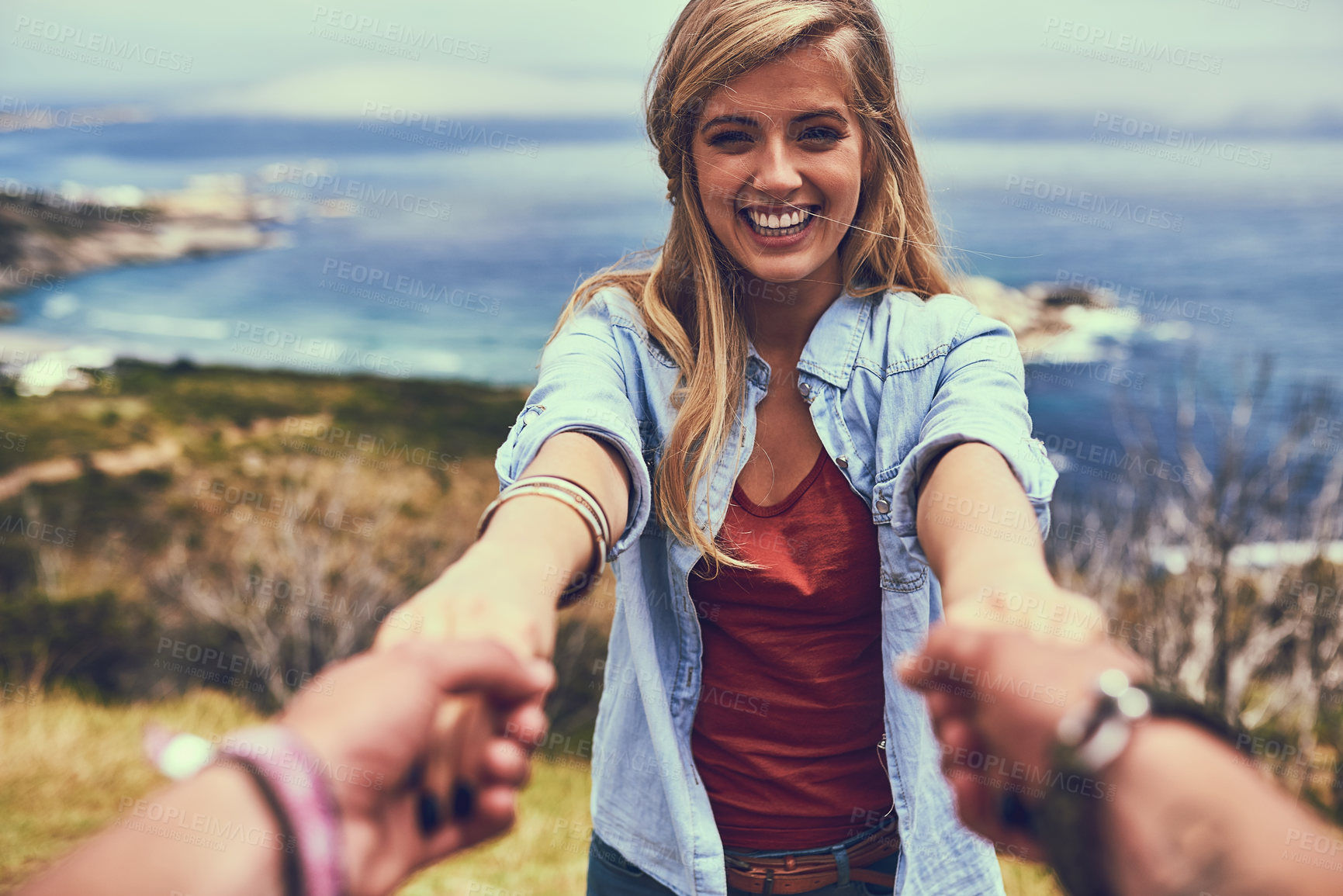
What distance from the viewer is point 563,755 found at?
5.23 m

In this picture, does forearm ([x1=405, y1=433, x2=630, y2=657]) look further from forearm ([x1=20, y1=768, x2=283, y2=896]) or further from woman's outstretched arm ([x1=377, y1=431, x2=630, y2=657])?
forearm ([x1=20, y1=768, x2=283, y2=896])

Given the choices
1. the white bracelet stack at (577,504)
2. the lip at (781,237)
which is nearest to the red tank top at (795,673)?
the lip at (781,237)

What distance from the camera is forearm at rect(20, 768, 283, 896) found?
0.67 metres

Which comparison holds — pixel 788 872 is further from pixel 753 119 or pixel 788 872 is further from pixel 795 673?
pixel 753 119

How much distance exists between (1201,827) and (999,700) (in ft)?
0.66

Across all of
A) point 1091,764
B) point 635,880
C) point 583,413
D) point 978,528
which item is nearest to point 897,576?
point 978,528

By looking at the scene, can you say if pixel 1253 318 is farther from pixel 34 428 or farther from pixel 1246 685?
pixel 34 428

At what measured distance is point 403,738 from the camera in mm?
825

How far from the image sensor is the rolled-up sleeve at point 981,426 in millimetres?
1433

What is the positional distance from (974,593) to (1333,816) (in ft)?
15.1

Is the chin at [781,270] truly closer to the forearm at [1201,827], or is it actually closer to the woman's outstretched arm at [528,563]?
the woman's outstretched arm at [528,563]

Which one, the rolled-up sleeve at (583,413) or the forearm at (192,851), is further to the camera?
the rolled-up sleeve at (583,413)

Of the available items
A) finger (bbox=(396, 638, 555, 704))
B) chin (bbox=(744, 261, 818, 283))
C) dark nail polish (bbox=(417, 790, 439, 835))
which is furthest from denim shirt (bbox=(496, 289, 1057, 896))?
dark nail polish (bbox=(417, 790, 439, 835))

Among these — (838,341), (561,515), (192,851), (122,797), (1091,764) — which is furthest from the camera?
(122,797)
